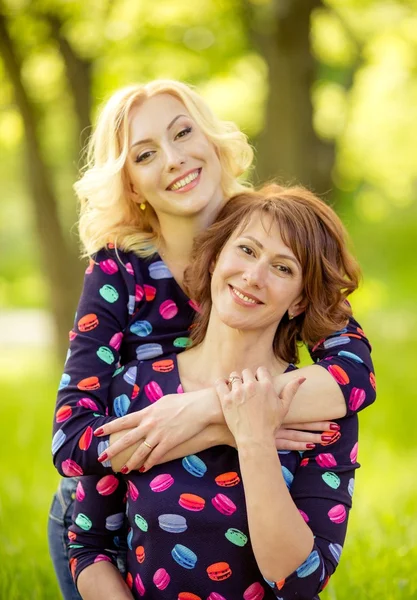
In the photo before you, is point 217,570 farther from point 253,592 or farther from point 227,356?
point 227,356

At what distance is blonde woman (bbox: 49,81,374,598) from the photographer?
7.85ft

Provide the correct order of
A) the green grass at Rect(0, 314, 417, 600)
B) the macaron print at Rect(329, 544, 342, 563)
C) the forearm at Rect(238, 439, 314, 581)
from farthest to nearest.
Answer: the green grass at Rect(0, 314, 417, 600), the macaron print at Rect(329, 544, 342, 563), the forearm at Rect(238, 439, 314, 581)

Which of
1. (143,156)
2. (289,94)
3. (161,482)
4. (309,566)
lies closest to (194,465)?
(161,482)

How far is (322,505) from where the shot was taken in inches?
89.8

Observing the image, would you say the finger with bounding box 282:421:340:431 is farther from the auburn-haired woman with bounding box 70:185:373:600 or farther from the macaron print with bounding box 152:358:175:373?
A: the macaron print with bounding box 152:358:175:373

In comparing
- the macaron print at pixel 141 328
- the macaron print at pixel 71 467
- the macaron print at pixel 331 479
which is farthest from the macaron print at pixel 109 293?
the macaron print at pixel 331 479

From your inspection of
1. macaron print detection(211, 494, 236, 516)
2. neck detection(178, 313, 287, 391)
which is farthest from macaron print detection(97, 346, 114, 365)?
macaron print detection(211, 494, 236, 516)

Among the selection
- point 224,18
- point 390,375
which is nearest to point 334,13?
point 224,18

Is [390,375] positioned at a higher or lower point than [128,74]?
lower

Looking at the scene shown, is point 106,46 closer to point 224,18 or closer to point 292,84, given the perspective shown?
point 224,18

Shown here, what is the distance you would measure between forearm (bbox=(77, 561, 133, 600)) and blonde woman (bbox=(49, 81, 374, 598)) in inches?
12.6

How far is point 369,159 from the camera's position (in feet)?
44.2

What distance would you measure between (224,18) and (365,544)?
6344 mm

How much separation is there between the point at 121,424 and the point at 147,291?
588 millimetres
